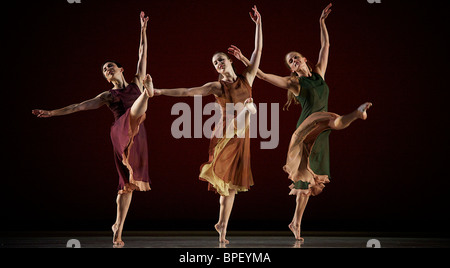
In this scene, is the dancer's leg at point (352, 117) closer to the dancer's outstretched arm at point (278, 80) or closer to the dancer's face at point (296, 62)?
the dancer's outstretched arm at point (278, 80)

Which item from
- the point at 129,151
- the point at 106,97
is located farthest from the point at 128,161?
the point at 106,97

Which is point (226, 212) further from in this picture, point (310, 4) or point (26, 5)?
point (26, 5)

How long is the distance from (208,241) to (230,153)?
798 millimetres

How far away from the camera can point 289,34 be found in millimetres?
5969

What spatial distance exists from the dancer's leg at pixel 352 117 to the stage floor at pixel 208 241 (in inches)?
34.6

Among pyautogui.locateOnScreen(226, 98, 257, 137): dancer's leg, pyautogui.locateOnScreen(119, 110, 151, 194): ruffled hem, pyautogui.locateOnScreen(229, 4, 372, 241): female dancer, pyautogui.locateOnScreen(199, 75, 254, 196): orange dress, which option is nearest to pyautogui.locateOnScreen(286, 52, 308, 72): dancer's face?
pyautogui.locateOnScreen(229, 4, 372, 241): female dancer

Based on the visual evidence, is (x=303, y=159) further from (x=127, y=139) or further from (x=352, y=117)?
(x=127, y=139)

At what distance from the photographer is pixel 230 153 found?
443 centimetres

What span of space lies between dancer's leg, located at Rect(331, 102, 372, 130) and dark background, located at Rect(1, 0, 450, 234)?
1.63m

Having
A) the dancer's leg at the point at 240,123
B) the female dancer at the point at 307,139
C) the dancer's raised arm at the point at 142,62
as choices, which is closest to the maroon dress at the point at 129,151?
the dancer's raised arm at the point at 142,62

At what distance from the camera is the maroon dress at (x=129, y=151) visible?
14.3ft

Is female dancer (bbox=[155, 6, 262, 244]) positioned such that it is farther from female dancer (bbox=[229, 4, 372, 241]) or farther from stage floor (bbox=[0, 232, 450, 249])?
stage floor (bbox=[0, 232, 450, 249])

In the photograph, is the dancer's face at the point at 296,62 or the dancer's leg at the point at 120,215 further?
the dancer's face at the point at 296,62
